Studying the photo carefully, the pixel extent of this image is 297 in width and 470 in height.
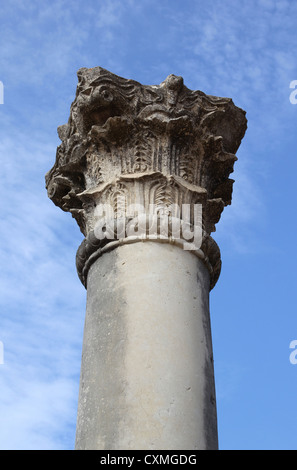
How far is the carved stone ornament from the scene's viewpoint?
664 centimetres

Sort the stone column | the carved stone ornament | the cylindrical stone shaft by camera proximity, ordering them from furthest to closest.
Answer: the carved stone ornament
the stone column
the cylindrical stone shaft

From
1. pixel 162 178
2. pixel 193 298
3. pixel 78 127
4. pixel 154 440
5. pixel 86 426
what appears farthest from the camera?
pixel 78 127

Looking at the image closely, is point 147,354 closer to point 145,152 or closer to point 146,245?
point 146,245

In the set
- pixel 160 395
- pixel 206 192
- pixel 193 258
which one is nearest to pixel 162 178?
pixel 206 192

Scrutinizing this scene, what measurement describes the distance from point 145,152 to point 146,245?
1.21 m

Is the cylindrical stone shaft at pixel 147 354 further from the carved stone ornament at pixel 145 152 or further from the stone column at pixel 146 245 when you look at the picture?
the carved stone ornament at pixel 145 152

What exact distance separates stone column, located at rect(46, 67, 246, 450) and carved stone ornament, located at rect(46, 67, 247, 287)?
12 millimetres

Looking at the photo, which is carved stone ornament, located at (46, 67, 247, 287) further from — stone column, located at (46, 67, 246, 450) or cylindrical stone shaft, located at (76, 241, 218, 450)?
cylindrical stone shaft, located at (76, 241, 218, 450)

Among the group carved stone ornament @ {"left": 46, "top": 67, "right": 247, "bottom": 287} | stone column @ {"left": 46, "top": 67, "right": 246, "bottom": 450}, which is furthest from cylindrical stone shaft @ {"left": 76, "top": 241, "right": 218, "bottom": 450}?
carved stone ornament @ {"left": 46, "top": 67, "right": 247, "bottom": 287}

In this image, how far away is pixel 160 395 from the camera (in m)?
5.16

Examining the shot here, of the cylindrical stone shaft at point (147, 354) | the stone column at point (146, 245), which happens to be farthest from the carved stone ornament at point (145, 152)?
the cylindrical stone shaft at point (147, 354)

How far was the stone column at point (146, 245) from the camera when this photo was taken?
520 centimetres

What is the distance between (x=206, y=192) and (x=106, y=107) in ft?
4.56
